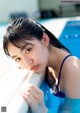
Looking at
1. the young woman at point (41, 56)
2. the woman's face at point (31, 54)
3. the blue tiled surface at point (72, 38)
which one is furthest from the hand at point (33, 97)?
the blue tiled surface at point (72, 38)

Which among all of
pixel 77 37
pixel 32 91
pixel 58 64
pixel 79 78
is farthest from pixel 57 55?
pixel 77 37

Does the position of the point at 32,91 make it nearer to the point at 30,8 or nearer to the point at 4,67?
the point at 4,67

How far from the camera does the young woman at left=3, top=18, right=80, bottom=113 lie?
1.33 m

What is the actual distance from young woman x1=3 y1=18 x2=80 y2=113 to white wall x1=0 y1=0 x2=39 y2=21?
480 centimetres

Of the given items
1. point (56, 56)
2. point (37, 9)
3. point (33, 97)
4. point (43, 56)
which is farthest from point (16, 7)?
point (33, 97)

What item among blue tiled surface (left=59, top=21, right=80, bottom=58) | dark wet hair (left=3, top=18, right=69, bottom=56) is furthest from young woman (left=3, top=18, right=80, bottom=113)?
blue tiled surface (left=59, top=21, right=80, bottom=58)

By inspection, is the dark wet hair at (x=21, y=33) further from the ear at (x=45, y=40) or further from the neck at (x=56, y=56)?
the neck at (x=56, y=56)

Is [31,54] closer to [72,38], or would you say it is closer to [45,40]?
[45,40]

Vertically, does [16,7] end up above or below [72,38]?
below

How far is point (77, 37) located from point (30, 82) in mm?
2219

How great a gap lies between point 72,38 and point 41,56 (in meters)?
2.13

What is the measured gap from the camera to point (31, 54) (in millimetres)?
1343

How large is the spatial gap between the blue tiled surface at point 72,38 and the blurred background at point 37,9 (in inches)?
97.6

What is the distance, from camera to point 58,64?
5.11ft
